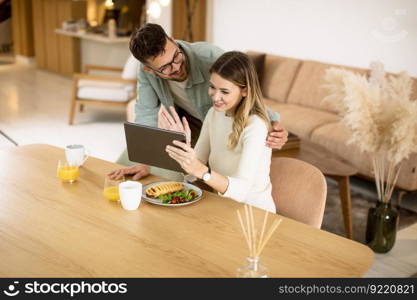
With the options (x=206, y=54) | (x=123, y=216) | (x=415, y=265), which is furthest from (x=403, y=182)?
(x=123, y=216)

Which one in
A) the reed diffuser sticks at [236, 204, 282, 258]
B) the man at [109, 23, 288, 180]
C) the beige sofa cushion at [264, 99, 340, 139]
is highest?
the man at [109, 23, 288, 180]

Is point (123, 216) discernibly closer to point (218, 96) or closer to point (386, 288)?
point (218, 96)

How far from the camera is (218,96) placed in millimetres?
1914

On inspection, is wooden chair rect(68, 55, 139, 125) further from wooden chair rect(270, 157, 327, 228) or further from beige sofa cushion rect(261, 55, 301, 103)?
wooden chair rect(270, 157, 327, 228)

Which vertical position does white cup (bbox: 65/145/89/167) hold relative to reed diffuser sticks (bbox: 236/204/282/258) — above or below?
below

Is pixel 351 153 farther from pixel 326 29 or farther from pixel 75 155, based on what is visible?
pixel 75 155

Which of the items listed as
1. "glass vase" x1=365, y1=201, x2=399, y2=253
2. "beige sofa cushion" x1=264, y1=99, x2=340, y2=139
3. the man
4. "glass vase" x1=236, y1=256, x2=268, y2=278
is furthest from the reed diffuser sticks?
"beige sofa cushion" x1=264, y1=99, x2=340, y2=139

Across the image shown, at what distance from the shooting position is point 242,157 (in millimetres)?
1835

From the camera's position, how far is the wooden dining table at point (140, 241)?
1365 mm

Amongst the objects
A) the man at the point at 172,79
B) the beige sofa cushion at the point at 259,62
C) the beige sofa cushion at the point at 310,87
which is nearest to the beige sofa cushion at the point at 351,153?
the beige sofa cushion at the point at 310,87

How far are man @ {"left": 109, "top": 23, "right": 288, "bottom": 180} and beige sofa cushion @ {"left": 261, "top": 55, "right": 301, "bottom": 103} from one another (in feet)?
8.22

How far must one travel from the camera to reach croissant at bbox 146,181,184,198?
1.81 meters

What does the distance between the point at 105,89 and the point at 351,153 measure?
2667mm

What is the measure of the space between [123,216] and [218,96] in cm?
56
